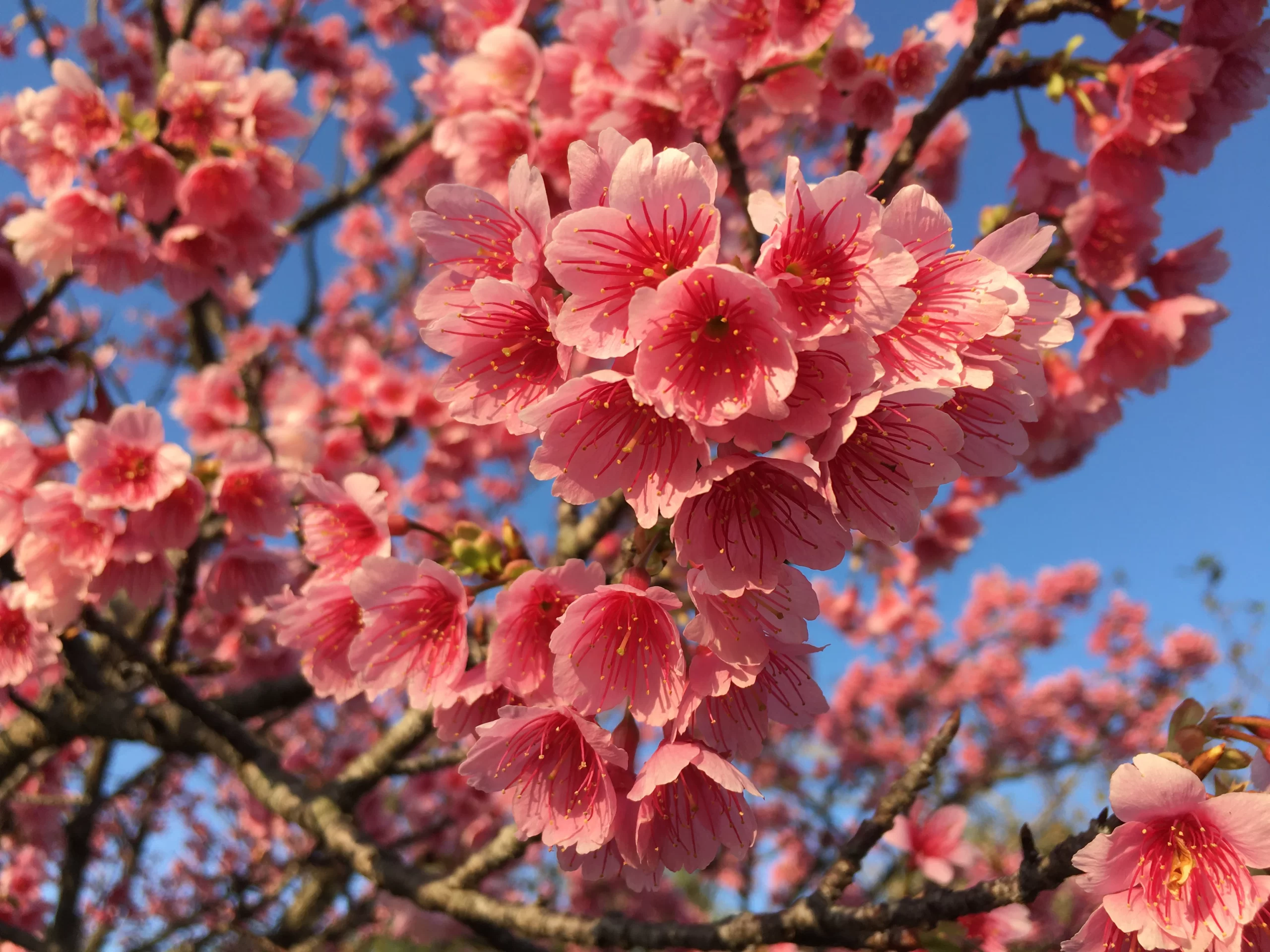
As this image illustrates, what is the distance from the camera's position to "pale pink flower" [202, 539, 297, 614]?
89.1 inches

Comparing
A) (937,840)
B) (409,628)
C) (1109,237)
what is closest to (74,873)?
(409,628)

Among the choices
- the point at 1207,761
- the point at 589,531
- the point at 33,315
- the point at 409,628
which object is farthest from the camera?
the point at 33,315

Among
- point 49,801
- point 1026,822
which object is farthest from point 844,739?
point 1026,822

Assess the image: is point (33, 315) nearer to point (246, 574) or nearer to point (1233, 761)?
point (246, 574)

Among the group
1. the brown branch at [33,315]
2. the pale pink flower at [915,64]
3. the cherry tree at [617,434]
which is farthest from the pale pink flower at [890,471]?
the brown branch at [33,315]

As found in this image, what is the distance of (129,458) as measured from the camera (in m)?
1.98

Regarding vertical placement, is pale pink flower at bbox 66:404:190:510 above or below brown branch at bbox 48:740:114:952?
above

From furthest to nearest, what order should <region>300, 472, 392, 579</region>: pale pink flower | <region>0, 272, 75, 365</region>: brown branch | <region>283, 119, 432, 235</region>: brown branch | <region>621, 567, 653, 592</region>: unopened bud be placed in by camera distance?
<region>283, 119, 432, 235</region>: brown branch
<region>0, 272, 75, 365</region>: brown branch
<region>300, 472, 392, 579</region>: pale pink flower
<region>621, 567, 653, 592</region>: unopened bud

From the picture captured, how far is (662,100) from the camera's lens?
2.04 metres

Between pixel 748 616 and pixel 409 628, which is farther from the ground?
pixel 409 628

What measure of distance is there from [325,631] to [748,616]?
0.99 m

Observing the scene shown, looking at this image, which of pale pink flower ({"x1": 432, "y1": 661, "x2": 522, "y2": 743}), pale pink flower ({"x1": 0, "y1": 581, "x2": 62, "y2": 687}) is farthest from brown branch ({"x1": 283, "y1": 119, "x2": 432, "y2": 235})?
pale pink flower ({"x1": 432, "y1": 661, "x2": 522, "y2": 743})

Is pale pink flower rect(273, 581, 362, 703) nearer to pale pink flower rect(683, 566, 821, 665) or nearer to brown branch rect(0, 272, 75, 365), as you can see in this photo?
pale pink flower rect(683, 566, 821, 665)

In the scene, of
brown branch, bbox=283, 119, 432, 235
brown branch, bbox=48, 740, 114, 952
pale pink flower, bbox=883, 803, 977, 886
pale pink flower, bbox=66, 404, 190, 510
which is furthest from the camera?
brown branch, bbox=283, 119, 432, 235
